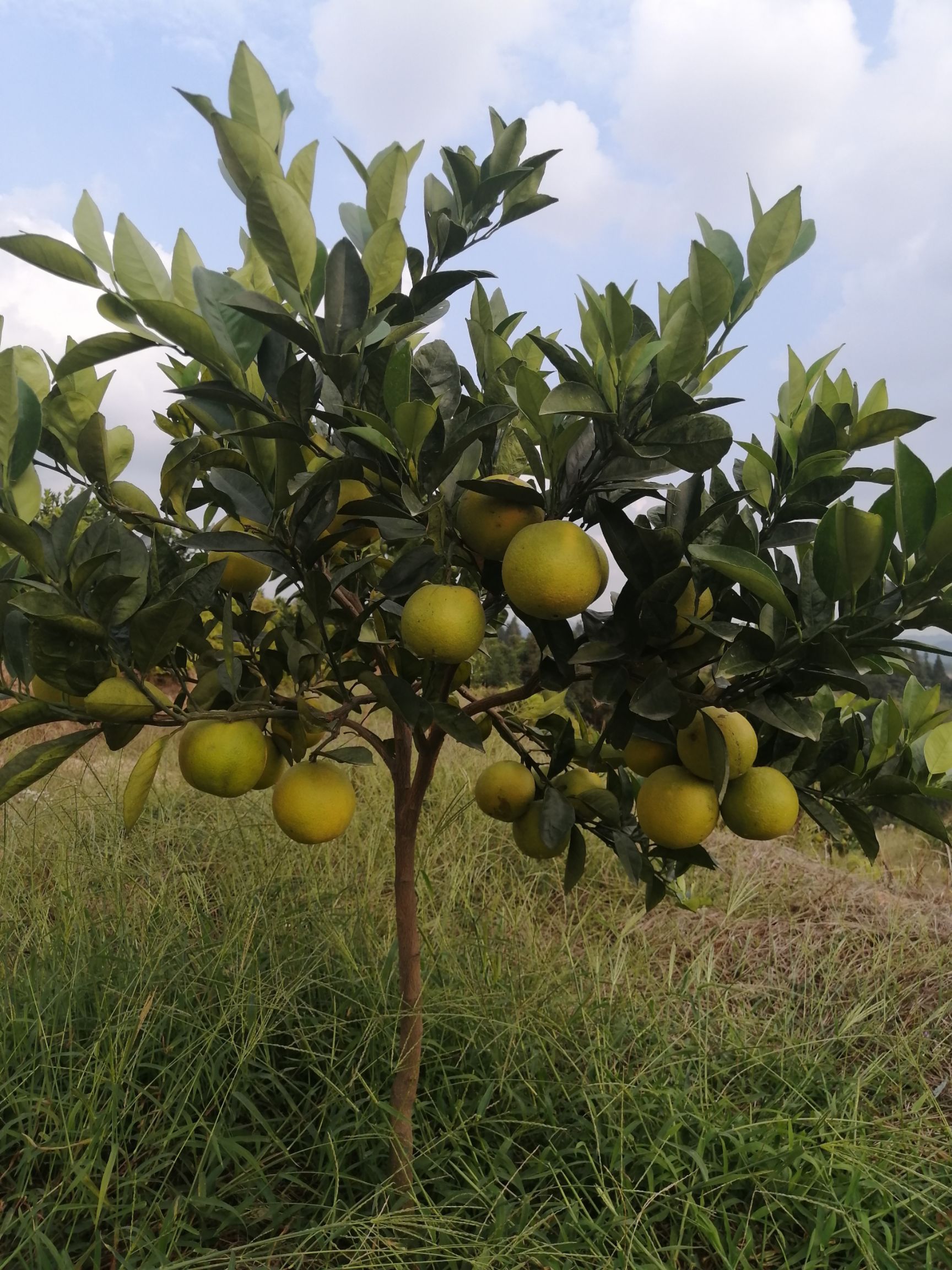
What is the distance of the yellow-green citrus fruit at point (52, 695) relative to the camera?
3.89 feet

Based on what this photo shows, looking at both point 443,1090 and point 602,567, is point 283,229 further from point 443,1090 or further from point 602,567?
point 443,1090

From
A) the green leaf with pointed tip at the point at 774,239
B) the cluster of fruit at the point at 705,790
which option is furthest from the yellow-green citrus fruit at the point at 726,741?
the green leaf with pointed tip at the point at 774,239

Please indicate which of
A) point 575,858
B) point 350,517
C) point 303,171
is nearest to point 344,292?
point 303,171

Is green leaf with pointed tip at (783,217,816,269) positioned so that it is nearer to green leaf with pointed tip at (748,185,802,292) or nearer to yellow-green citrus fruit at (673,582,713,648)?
green leaf with pointed tip at (748,185,802,292)

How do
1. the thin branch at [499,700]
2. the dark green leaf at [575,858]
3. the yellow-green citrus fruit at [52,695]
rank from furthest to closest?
the dark green leaf at [575,858] → the thin branch at [499,700] → the yellow-green citrus fruit at [52,695]

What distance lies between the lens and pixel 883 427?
114 centimetres

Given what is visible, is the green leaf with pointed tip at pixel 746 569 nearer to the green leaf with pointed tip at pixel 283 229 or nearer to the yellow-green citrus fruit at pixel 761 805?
the yellow-green citrus fruit at pixel 761 805

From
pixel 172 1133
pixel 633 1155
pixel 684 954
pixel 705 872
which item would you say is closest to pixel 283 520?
pixel 172 1133

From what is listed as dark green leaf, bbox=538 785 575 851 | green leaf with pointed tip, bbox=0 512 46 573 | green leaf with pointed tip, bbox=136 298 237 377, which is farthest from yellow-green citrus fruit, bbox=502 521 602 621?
green leaf with pointed tip, bbox=0 512 46 573

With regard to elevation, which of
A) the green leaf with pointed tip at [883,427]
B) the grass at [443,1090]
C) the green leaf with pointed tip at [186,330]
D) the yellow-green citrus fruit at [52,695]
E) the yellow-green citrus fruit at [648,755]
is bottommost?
Result: the grass at [443,1090]

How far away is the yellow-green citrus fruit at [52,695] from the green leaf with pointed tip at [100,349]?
42cm

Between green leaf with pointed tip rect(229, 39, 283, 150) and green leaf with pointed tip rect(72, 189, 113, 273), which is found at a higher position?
green leaf with pointed tip rect(229, 39, 283, 150)

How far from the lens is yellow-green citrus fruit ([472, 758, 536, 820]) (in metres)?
1.45

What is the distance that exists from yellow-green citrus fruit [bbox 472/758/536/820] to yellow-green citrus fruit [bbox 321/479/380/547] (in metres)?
0.46
